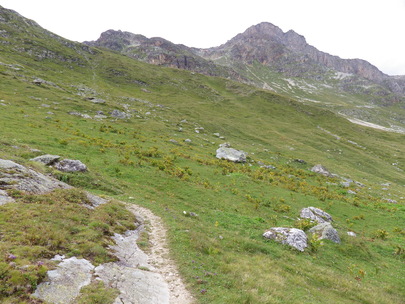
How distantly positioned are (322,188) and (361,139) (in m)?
84.5

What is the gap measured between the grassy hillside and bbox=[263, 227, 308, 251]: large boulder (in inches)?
29.1

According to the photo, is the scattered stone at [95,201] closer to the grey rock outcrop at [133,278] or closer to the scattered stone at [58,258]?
the grey rock outcrop at [133,278]

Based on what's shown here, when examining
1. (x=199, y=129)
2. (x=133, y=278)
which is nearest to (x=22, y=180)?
(x=133, y=278)

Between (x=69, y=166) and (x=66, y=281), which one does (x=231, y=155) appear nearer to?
(x=69, y=166)

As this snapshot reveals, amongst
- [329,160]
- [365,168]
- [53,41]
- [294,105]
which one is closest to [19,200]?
[329,160]

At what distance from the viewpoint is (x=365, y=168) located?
72.4 m

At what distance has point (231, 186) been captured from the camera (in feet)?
114

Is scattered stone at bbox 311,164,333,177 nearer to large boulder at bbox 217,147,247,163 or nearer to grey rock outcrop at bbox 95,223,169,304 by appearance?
large boulder at bbox 217,147,247,163

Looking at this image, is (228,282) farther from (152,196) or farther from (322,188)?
(322,188)

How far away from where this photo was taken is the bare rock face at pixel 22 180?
569 inches

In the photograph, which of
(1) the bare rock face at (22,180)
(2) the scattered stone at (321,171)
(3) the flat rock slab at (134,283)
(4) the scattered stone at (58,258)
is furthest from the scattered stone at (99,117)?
(2) the scattered stone at (321,171)

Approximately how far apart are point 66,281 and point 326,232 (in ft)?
71.4

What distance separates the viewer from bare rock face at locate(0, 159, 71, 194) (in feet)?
47.4

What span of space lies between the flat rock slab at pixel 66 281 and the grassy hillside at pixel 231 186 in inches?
191
